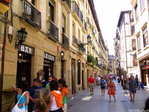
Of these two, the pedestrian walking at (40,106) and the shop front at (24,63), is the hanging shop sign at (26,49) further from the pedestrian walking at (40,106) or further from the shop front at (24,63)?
the pedestrian walking at (40,106)

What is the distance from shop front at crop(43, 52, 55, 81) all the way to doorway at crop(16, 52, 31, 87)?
6.46 ft

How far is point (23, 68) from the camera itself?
8250 mm

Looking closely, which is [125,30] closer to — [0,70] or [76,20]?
[76,20]

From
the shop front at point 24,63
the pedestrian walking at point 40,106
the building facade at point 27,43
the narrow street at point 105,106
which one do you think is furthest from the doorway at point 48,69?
the pedestrian walking at point 40,106

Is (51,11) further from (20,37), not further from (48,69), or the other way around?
(20,37)

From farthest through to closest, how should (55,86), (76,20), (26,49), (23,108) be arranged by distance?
(76,20)
(26,49)
(55,86)
(23,108)

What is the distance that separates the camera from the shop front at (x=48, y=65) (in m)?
10.8

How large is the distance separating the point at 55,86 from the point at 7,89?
6.95ft

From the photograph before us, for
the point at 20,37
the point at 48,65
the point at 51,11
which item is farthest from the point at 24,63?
the point at 51,11

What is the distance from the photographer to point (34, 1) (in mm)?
9609

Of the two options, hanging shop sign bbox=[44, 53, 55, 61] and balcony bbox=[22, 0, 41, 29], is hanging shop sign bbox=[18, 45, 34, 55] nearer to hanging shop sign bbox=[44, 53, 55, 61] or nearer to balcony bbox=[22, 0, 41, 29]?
balcony bbox=[22, 0, 41, 29]

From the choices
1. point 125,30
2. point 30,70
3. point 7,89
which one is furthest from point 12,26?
point 125,30

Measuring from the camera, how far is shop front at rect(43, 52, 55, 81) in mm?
10770

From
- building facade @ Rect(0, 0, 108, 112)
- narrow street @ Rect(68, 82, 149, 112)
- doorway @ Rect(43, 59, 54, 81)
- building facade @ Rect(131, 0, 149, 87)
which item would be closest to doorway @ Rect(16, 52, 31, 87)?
building facade @ Rect(0, 0, 108, 112)
